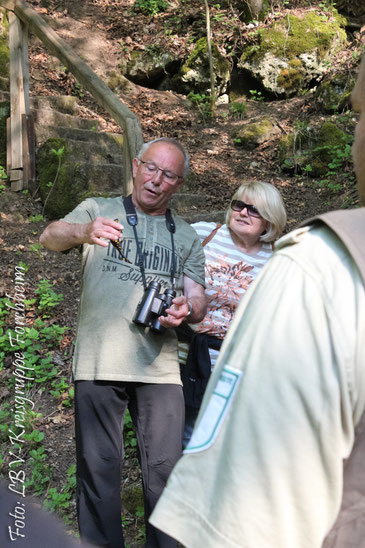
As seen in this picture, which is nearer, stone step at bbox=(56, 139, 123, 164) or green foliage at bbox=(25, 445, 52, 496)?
green foliage at bbox=(25, 445, 52, 496)

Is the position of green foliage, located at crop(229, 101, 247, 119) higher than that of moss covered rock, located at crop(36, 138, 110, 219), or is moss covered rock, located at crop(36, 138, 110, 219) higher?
green foliage, located at crop(229, 101, 247, 119)

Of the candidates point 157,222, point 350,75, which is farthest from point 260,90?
point 157,222

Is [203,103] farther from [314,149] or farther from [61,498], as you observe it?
[61,498]

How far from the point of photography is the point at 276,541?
69 centimetres

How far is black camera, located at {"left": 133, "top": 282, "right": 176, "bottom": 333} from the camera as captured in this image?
2361mm

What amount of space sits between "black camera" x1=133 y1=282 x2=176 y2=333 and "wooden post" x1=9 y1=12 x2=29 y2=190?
3671mm

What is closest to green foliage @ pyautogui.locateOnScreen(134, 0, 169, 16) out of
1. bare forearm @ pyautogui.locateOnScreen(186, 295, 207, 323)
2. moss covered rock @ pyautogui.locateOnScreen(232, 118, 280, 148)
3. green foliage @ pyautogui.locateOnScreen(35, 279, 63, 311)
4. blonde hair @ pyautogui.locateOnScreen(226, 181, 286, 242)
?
moss covered rock @ pyautogui.locateOnScreen(232, 118, 280, 148)

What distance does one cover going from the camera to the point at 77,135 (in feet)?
20.2

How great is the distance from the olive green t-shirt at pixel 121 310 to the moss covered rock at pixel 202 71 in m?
6.98

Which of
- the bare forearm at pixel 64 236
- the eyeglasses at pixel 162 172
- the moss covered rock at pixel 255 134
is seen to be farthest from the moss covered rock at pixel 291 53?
the bare forearm at pixel 64 236

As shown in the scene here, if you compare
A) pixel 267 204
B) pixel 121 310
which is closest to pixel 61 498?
pixel 121 310

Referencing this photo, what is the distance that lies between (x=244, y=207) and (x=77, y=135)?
3.72 meters

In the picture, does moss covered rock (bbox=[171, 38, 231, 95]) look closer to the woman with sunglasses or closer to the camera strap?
the woman with sunglasses

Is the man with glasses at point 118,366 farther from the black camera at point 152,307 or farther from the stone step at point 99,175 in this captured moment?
the stone step at point 99,175
